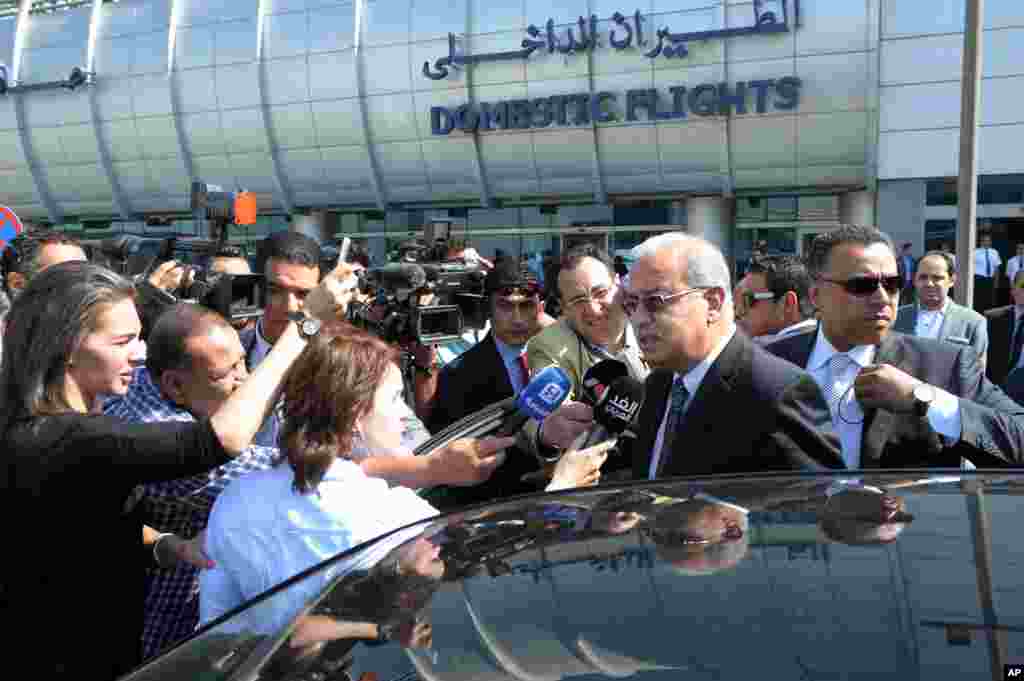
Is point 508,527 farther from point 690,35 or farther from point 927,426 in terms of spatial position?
point 690,35

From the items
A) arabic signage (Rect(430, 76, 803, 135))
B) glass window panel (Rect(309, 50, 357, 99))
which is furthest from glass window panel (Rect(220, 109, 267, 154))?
arabic signage (Rect(430, 76, 803, 135))

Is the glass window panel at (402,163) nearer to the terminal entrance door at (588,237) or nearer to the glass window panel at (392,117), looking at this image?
the glass window panel at (392,117)

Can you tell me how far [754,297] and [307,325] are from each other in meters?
3.46

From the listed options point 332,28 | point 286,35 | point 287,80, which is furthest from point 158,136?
point 332,28

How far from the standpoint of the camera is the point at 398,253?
6.92 metres

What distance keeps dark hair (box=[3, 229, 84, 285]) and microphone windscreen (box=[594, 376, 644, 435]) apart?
127 inches

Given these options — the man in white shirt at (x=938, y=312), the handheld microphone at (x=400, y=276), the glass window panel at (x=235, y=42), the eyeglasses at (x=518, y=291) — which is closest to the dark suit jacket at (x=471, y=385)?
the eyeglasses at (x=518, y=291)

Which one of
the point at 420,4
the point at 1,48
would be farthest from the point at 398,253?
the point at 1,48

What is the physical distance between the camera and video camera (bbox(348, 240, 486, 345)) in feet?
16.3

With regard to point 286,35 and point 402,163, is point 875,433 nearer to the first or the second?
point 402,163

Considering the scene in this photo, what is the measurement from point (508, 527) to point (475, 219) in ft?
79.7

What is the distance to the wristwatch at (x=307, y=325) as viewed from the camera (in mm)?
2502

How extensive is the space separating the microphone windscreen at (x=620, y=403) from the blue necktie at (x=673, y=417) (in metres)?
0.09

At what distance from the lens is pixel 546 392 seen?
258 cm
